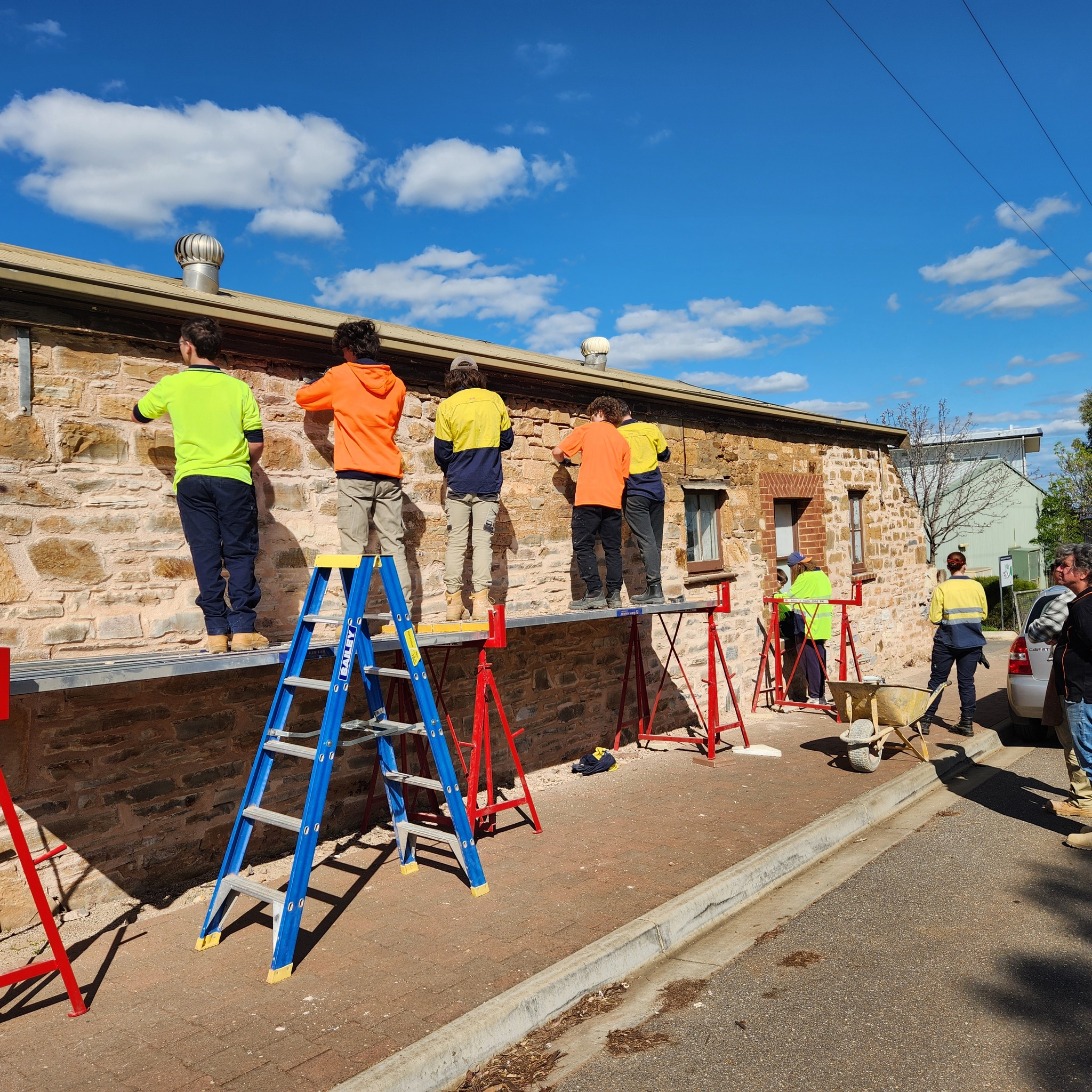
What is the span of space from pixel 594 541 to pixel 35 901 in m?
4.91

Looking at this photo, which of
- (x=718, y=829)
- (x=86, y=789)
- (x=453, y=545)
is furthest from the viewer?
(x=453, y=545)

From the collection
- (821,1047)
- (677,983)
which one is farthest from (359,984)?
(821,1047)

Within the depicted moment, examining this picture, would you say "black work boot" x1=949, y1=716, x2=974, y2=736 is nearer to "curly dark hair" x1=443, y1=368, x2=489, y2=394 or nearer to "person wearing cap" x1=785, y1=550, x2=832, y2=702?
"person wearing cap" x1=785, y1=550, x2=832, y2=702

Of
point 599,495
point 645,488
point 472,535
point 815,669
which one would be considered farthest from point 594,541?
point 815,669

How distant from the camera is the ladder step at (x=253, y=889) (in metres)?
3.93

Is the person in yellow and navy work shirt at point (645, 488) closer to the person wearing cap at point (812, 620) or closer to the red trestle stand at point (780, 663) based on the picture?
the red trestle stand at point (780, 663)

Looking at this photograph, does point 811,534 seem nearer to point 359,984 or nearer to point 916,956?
point 916,956

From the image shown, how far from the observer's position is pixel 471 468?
619 cm

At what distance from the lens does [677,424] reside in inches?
374

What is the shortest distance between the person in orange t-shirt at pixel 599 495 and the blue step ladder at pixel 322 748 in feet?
8.72

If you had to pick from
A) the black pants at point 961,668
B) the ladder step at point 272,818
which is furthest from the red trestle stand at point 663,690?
the ladder step at point 272,818

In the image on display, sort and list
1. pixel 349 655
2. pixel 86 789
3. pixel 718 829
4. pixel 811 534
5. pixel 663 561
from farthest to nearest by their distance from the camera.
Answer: pixel 811 534 < pixel 663 561 < pixel 718 829 < pixel 86 789 < pixel 349 655

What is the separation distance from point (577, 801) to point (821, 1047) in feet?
11.5

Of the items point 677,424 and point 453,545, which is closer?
point 453,545
